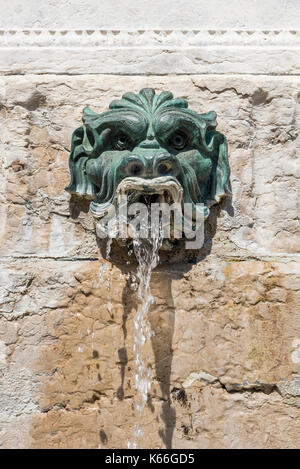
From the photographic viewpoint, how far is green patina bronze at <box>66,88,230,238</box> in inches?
63.0

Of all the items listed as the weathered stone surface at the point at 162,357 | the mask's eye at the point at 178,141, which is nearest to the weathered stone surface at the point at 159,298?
the weathered stone surface at the point at 162,357

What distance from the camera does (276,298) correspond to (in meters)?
1.62

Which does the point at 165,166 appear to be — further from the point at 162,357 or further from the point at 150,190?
the point at 162,357

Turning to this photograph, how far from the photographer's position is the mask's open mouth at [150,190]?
153cm

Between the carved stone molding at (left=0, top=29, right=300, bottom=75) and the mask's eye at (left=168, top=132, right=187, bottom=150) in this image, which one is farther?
the carved stone molding at (left=0, top=29, right=300, bottom=75)

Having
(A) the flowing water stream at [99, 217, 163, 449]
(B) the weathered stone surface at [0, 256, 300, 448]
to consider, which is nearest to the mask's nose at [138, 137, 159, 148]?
(A) the flowing water stream at [99, 217, 163, 449]

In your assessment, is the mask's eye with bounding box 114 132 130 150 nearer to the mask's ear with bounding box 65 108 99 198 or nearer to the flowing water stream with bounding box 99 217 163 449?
the mask's ear with bounding box 65 108 99 198

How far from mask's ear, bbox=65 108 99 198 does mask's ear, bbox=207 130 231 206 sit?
0.32 m

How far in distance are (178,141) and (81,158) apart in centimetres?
27

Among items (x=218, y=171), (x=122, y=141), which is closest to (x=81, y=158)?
(x=122, y=141)

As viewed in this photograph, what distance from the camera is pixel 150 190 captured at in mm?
1540
